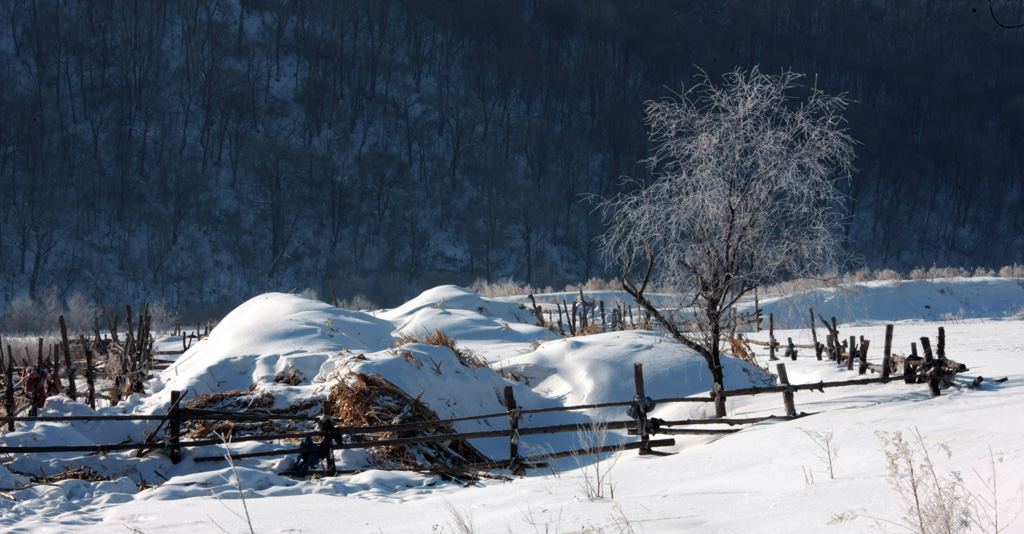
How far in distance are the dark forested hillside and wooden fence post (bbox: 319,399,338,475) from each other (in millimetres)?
31533

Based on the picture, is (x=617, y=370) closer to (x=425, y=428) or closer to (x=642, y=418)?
(x=642, y=418)

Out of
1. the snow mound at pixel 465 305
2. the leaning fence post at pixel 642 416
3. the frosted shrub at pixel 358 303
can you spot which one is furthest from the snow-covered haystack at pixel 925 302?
the leaning fence post at pixel 642 416

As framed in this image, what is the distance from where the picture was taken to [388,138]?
161 ft

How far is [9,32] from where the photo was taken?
149 ft

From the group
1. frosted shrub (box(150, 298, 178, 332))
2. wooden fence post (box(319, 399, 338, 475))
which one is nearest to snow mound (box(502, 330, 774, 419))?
wooden fence post (box(319, 399, 338, 475))

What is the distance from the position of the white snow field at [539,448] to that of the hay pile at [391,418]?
257 mm

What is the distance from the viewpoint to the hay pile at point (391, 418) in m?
8.42

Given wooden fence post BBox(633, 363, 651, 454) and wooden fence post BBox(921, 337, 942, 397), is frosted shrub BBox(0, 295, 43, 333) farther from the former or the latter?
wooden fence post BBox(921, 337, 942, 397)

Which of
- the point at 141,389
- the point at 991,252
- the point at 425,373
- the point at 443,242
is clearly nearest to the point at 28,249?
the point at 443,242

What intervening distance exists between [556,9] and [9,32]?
3953cm

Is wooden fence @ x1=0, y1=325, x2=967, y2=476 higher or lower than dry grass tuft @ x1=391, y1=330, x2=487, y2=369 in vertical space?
lower

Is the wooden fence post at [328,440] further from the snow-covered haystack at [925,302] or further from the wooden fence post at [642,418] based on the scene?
the snow-covered haystack at [925,302]

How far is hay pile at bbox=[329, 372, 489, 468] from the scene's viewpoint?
8422mm

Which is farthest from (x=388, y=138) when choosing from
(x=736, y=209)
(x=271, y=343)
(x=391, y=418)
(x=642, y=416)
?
(x=642, y=416)
